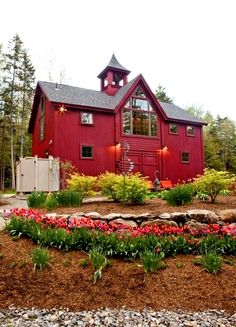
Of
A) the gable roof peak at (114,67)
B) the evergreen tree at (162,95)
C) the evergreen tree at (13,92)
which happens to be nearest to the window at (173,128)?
the gable roof peak at (114,67)

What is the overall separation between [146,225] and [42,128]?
14.9m

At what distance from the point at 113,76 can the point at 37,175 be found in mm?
11119

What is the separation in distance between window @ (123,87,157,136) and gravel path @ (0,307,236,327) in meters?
15.3

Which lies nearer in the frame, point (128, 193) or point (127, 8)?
point (128, 193)

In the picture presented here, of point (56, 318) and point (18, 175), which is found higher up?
point (18, 175)

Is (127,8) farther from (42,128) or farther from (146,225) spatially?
(42,128)

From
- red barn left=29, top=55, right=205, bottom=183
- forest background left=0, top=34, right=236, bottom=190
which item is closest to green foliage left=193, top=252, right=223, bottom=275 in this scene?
red barn left=29, top=55, right=205, bottom=183

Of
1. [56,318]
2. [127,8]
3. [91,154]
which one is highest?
[127,8]

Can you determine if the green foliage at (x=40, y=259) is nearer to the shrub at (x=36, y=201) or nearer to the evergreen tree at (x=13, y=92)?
the shrub at (x=36, y=201)

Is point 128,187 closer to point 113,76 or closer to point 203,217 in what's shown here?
point 203,217

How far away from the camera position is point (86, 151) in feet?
55.8

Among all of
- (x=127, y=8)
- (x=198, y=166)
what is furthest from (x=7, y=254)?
(x=198, y=166)

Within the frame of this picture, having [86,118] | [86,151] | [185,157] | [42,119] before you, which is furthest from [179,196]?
[42,119]

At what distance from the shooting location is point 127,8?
8.71 metres
